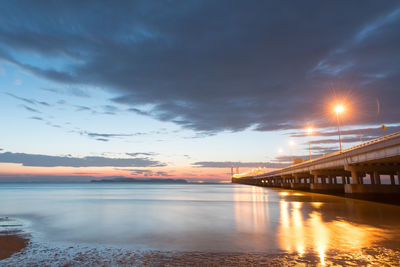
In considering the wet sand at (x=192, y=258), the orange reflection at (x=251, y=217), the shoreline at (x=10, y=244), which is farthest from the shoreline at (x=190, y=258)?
the orange reflection at (x=251, y=217)

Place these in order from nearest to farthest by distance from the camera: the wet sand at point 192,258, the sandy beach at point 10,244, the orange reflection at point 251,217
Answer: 1. the wet sand at point 192,258
2. the sandy beach at point 10,244
3. the orange reflection at point 251,217

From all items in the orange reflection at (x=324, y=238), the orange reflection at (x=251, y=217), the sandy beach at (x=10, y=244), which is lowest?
the orange reflection at (x=251, y=217)

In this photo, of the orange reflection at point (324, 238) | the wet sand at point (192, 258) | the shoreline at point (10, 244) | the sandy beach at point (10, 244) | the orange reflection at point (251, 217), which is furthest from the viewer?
the orange reflection at point (251, 217)

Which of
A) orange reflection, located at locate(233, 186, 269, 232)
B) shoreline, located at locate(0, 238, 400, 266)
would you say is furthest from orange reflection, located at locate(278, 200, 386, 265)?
orange reflection, located at locate(233, 186, 269, 232)

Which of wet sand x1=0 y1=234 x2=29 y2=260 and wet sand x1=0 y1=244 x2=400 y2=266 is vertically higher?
wet sand x1=0 y1=244 x2=400 y2=266

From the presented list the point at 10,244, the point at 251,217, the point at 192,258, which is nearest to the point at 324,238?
the point at 192,258

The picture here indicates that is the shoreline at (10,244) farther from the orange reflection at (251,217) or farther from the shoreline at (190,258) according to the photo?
the orange reflection at (251,217)

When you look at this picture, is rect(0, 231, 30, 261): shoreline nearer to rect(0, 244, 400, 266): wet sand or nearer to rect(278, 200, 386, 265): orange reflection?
rect(0, 244, 400, 266): wet sand

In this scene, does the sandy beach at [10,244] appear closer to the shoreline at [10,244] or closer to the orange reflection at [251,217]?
the shoreline at [10,244]

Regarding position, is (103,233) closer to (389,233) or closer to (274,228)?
(274,228)

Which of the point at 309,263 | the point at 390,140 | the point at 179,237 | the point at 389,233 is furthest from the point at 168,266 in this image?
the point at 390,140

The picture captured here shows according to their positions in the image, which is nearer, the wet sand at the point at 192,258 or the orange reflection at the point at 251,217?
the wet sand at the point at 192,258

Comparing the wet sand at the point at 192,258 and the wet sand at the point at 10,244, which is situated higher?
the wet sand at the point at 192,258

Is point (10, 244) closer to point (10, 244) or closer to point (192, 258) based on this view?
point (10, 244)
